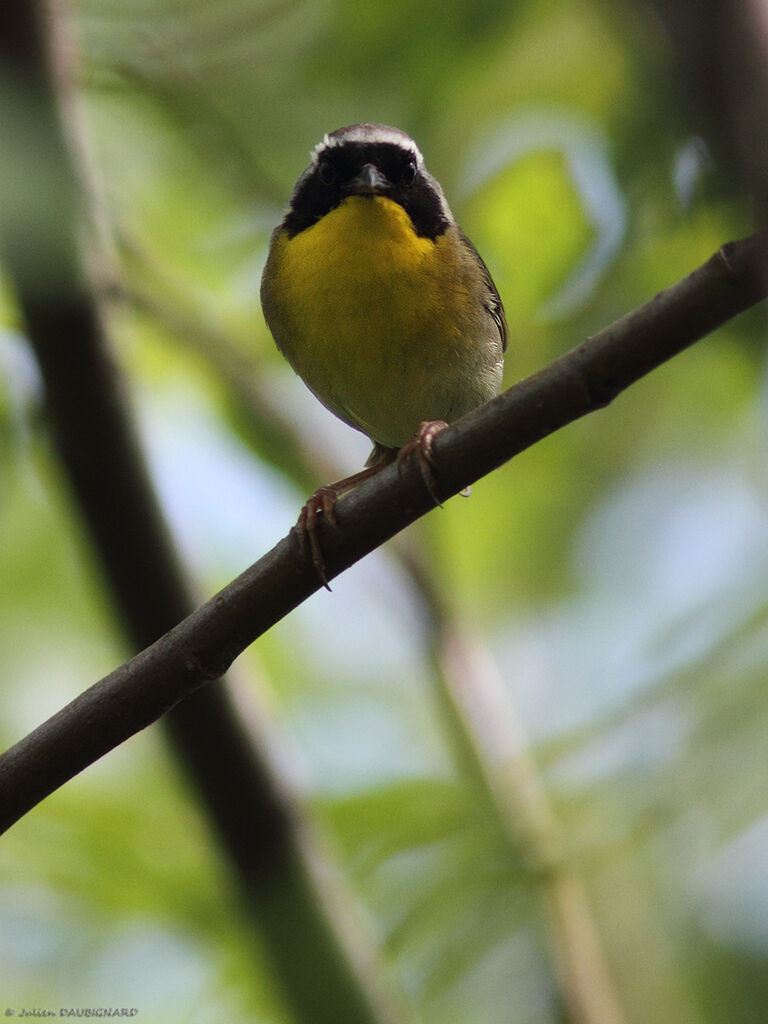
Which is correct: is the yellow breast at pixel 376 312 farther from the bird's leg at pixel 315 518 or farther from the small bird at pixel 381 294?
the bird's leg at pixel 315 518

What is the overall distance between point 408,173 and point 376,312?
729mm

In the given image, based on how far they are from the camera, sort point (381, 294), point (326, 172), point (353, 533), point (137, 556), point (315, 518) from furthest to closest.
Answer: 1. point (326, 172)
2. point (381, 294)
3. point (137, 556)
4. point (315, 518)
5. point (353, 533)

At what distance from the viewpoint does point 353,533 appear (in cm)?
278

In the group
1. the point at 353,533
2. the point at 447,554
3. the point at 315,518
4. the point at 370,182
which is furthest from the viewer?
the point at 447,554

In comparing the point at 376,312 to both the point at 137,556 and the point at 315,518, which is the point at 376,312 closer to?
the point at 137,556

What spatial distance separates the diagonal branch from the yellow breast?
1.83 meters

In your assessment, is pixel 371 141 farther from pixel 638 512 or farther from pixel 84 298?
pixel 638 512

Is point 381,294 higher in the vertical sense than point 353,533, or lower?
higher

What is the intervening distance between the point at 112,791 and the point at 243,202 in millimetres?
2440

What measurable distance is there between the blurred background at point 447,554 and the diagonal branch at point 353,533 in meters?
0.36

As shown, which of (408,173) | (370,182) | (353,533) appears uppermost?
(408,173)

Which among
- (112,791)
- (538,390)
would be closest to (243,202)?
(112,791)

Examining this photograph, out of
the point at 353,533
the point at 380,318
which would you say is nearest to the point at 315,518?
the point at 353,533

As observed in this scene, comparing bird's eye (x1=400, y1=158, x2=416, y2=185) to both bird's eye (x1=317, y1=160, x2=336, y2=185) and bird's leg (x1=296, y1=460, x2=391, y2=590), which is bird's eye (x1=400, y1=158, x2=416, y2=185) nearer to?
bird's eye (x1=317, y1=160, x2=336, y2=185)
